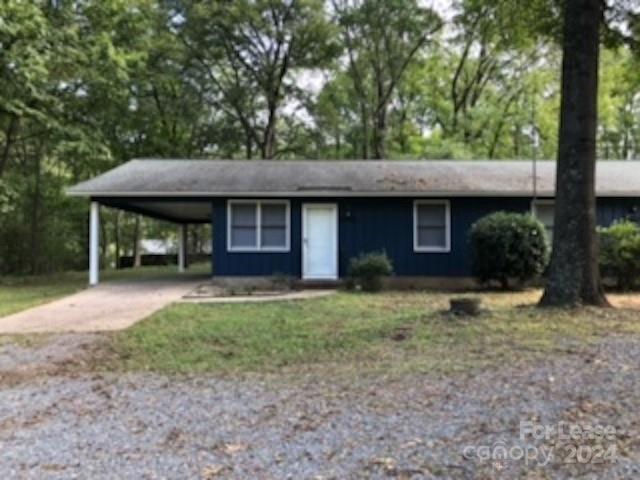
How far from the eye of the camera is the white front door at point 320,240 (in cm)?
1416

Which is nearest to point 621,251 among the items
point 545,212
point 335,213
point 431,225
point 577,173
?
point 545,212

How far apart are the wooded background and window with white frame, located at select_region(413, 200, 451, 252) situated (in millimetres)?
4724

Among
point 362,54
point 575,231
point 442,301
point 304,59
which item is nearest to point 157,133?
point 304,59

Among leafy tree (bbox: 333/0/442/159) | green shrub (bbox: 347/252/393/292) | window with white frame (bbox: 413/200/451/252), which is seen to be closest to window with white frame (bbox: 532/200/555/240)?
window with white frame (bbox: 413/200/451/252)

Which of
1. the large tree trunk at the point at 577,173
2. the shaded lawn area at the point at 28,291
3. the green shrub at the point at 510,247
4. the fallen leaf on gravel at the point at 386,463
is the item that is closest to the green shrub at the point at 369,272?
the green shrub at the point at 510,247

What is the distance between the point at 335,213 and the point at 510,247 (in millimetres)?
4192

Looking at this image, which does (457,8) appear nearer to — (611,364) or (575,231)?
(575,231)

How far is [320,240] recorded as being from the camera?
1424cm

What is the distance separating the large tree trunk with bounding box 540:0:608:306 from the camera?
872 centimetres

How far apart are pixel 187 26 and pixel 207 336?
20.2m

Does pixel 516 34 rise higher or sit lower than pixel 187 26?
lower

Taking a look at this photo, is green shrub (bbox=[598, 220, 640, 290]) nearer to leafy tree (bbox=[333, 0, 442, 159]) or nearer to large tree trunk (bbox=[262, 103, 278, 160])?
leafy tree (bbox=[333, 0, 442, 159])

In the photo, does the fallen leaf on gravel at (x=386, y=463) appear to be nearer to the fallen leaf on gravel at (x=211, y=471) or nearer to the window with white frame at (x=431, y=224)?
the fallen leaf on gravel at (x=211, y=471)

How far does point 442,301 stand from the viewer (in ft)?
36.3
